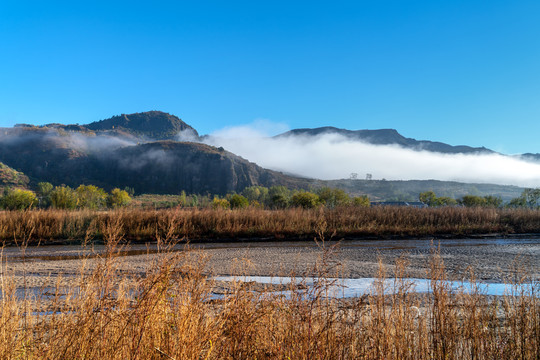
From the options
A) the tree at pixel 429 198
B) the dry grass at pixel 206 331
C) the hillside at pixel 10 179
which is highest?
the hillside at pixel 10 179

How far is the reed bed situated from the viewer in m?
20.0

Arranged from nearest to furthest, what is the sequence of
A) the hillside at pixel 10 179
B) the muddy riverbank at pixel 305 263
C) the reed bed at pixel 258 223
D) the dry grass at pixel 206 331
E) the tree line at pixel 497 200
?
the dry grass at pixel 206 331
the muddy riverbank at pixel 305 263
the reed bed at pixel 258 223
the tree line at pixel 497 200
the hillside at pixel 10 179

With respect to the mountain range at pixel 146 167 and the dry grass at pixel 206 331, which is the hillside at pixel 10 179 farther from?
the dry grass at pixel 206 331

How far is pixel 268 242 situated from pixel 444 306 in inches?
629

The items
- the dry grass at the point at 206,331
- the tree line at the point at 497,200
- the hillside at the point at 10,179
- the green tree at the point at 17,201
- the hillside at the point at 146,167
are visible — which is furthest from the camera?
the hillside at the point at 146,167

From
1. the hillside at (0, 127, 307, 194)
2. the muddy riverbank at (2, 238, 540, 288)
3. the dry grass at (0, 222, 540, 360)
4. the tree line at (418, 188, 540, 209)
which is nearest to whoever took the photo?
the dry grass at (0, 222, 540, 360)

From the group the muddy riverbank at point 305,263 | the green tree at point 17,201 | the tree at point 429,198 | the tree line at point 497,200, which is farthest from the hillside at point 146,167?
the muddy riverbank at point 305,263

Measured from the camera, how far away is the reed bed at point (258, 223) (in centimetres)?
2002

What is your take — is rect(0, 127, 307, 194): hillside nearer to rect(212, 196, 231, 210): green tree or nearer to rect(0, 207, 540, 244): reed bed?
rect(212, 196, 231, 210): green tree

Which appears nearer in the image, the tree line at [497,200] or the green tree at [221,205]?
the green tree at [221,205]

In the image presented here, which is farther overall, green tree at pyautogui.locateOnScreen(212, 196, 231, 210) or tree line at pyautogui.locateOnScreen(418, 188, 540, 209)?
tree line at pyautogui.locateOnScreen(418, 188, 540, 209)

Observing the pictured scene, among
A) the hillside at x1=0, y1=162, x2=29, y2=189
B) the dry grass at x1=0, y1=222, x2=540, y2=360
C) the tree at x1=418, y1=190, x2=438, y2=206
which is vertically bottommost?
the tree at x1=418, y1=190, x2=438, y2=206

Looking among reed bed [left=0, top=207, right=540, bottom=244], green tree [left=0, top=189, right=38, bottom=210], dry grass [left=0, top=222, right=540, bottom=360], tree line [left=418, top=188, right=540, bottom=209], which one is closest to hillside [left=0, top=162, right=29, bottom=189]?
green tree [left=0, top=189, right=38, bottom=210]

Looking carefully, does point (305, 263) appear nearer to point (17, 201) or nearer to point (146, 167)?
point (17, 201)
